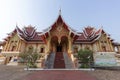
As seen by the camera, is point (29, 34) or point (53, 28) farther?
point (29, 34)

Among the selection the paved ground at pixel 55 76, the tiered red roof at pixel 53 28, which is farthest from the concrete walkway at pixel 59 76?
the tiered red roof at pixel 53 28

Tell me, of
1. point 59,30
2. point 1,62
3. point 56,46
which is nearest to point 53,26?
point 59,30

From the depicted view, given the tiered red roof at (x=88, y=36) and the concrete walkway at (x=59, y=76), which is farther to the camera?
the tiered red roof at (x=88, y=36)

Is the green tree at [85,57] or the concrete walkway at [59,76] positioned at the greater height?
the green tree at [85,57]

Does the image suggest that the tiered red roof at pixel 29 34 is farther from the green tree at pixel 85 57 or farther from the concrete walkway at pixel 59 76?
the concrete walkway at pixel 59 76

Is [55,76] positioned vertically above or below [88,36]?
below

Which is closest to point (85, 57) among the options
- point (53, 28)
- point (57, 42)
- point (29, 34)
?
point (53, 28)

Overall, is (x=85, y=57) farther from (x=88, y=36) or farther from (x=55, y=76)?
(x=88, y=36)

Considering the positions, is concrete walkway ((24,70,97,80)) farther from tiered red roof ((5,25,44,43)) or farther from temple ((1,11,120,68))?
tiered red roof ((5,25,44,43))

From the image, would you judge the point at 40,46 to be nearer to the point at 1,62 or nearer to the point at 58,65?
the point at 1,62

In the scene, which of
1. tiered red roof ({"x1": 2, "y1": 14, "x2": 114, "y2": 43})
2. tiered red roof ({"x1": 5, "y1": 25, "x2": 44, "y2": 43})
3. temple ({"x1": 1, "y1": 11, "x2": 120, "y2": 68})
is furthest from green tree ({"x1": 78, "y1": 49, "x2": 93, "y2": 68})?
tiered red roof ({"x1": 5, "y1": 25, "x2": 44, "y2": 43})

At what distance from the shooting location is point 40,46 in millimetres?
20484

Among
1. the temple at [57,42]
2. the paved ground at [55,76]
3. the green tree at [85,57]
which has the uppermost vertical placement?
the temple at [57,42]

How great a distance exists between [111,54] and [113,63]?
1.87 metres
